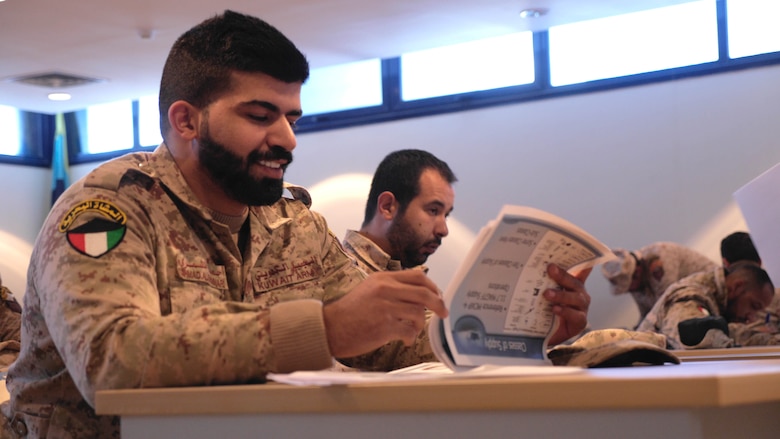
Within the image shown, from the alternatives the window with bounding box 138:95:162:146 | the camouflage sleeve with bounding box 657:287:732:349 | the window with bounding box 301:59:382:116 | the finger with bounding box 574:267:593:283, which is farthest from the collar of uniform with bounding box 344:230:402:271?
the window with bounding box 138:95:162:146

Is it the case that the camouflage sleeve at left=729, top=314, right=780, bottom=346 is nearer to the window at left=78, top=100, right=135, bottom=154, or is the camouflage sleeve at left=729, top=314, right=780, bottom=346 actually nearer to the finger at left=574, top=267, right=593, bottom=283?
the finger at left=574, top=267, right=593, bottom=283

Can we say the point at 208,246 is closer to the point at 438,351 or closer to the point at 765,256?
the point at 438,351

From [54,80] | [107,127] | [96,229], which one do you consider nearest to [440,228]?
[96,229]

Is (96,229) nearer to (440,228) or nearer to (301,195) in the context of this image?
(301,195)

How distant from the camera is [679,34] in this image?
671 centimetres

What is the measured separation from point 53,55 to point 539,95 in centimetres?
352

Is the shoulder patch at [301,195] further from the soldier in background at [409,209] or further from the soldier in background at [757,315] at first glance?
the soldier in background at [757,315]

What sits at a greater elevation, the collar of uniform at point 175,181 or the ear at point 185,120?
the ear at point 185,120

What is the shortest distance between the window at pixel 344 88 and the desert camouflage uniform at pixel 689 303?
367cm

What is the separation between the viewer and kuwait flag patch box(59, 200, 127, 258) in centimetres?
148

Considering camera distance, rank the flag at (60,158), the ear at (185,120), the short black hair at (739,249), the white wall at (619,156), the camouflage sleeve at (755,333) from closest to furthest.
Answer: the ear at (185,120) < the camouflage sleeve at (755,333) < the short black hair at (739,249) < the white wall at (619,156) < the flag at (60,158)

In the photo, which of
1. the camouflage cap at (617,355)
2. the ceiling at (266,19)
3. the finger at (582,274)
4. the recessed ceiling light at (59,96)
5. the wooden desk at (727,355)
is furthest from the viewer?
the recessed ceiling light at (59,96)

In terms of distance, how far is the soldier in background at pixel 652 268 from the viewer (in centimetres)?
600

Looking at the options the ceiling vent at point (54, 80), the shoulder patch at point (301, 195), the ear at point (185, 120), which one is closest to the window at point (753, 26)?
the ceiling vent at point (54, 80)
